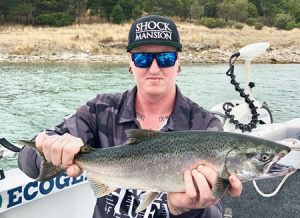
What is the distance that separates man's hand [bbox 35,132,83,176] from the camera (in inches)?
101

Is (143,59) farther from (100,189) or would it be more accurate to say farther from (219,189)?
(219,189)

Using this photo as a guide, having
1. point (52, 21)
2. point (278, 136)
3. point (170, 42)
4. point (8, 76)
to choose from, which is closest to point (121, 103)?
point (170, 42)

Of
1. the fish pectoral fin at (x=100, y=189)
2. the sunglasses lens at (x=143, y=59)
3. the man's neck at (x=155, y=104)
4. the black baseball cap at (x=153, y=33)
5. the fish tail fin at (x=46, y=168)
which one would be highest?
the black baseball cap at (x=153, y=33)

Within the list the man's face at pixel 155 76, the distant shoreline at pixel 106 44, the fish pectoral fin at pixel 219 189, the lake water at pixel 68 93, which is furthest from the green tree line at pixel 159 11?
the fish pectoral fin at pixel 219 189

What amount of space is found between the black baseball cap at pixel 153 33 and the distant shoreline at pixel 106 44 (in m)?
39.9

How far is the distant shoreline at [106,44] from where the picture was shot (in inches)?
1758

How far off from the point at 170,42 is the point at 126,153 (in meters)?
0.74

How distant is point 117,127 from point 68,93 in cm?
1848

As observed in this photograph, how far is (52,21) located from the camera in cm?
6069

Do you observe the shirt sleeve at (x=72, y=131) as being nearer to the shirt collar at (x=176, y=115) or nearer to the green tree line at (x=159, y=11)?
the shirt collar at (x=176, y=115)

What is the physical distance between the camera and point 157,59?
284cm

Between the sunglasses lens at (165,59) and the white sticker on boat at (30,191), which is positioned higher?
the sunglasses lens at (165,59)

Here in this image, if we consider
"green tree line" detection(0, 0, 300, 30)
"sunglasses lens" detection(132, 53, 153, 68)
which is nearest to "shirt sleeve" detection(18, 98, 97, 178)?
"sunglasses lens" detection(132, 53, 153, 68)

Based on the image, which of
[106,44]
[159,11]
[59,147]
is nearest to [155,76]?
[59,147]
